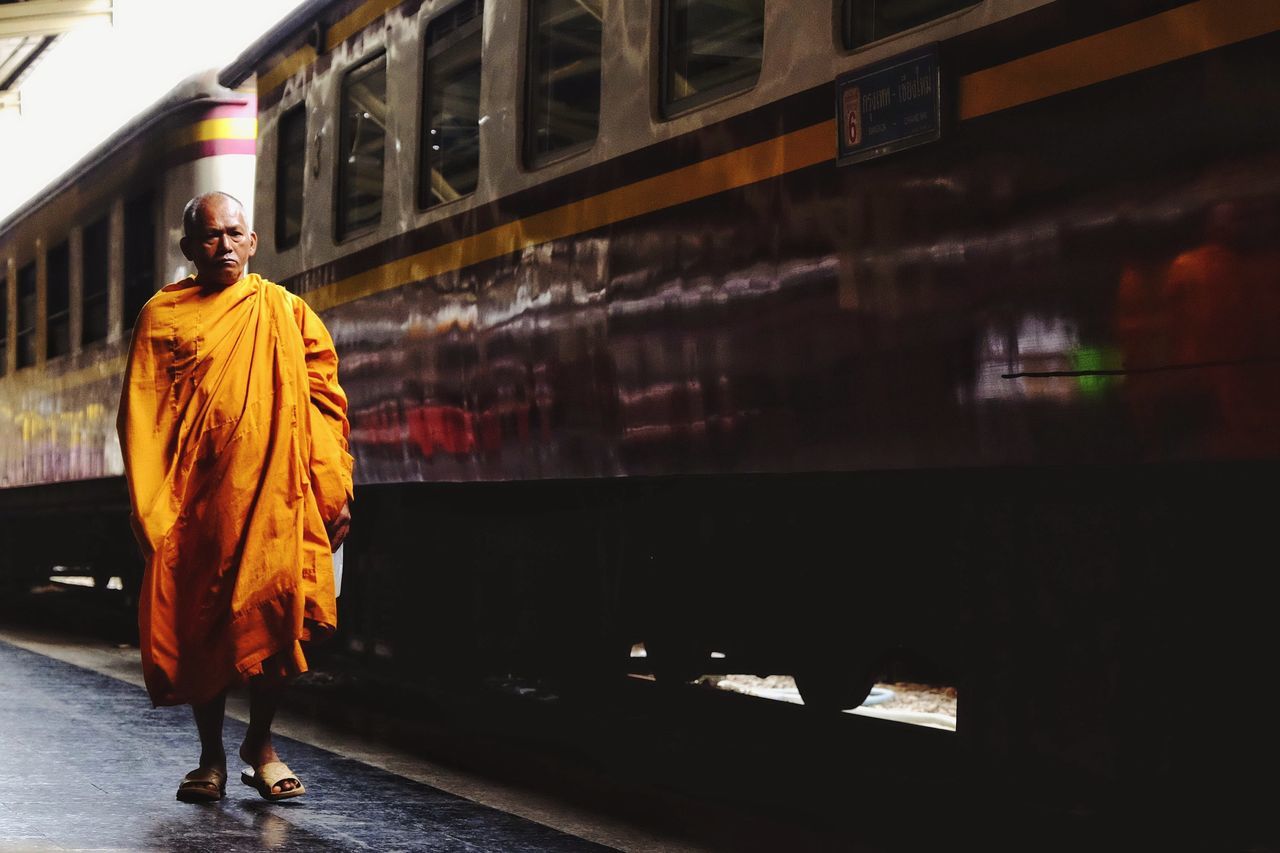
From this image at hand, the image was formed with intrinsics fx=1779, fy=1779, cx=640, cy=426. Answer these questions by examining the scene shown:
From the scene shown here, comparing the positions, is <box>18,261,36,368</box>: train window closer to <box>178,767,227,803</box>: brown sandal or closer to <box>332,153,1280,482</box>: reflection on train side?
<box>332,153,1280,482</box>: reflection on train side

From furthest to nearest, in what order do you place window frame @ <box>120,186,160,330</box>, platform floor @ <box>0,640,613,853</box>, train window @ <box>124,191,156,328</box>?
train window @ <box>124,191,156,328</box>, window frame @ <box>120,186,160,330</box>, platform floor @ <box>0,640,613,853</box>

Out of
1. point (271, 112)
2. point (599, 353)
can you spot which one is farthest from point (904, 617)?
point (271, 112)

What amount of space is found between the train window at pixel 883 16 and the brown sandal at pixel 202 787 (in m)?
2.55

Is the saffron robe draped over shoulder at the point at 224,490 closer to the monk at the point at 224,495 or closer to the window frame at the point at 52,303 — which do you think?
the monk at the point at 224,495

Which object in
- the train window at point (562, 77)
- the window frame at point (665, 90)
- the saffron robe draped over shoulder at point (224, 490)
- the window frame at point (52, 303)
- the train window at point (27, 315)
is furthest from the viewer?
the train window at point (27, 315)

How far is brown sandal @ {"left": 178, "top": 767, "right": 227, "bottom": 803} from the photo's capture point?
4691mm

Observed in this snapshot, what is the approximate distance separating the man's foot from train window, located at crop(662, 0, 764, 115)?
221 cm

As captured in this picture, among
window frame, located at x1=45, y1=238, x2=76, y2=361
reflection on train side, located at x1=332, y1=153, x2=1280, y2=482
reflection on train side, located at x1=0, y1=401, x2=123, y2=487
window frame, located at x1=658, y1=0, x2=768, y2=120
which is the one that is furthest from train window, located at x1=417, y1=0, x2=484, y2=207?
window frame, located at x1=45, y1=238, x2=76, y2=361

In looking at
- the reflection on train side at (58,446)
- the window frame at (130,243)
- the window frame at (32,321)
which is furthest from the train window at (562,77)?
the window frame at (32,321)

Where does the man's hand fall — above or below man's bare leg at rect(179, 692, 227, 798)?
above

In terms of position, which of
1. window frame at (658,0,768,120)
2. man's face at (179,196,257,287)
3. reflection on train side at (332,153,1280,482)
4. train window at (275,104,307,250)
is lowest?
reflection on train side at (332,153,1280,482)

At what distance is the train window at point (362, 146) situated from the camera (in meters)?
7.38

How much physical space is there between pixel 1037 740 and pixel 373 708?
3.71 m

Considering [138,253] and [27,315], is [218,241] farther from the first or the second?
[27,315]
